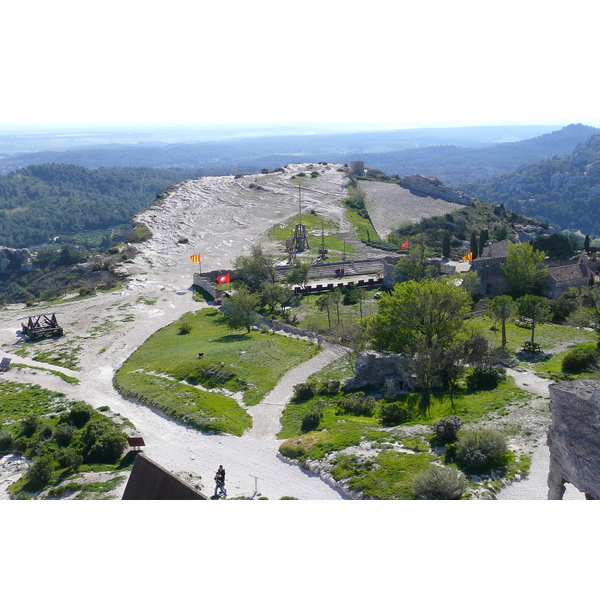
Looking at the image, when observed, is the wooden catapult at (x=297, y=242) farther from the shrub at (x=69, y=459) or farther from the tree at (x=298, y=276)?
the shrub at (x=69, y=459)

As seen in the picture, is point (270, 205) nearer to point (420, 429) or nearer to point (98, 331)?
point (98, 331)

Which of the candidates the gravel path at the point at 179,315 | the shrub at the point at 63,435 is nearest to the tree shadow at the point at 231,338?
the gravel path at the point at 179,315

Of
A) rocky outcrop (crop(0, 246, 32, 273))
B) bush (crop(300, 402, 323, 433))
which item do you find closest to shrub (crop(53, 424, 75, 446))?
bush (crop(300, 402, 323, 433))

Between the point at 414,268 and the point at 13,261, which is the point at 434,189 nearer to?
the point at 414,268

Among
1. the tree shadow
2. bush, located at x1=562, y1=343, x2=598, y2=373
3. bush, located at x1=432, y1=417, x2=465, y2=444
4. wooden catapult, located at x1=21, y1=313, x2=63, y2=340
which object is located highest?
bush, located at x1=432, y1=417, x2=465, y2=444

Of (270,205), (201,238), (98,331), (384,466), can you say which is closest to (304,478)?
(384,466)

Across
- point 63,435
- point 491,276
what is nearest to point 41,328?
point 63,435

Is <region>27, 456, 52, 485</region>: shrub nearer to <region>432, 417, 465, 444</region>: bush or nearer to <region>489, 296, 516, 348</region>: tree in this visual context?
<region>432, 417, 465, 444</region>: bush
